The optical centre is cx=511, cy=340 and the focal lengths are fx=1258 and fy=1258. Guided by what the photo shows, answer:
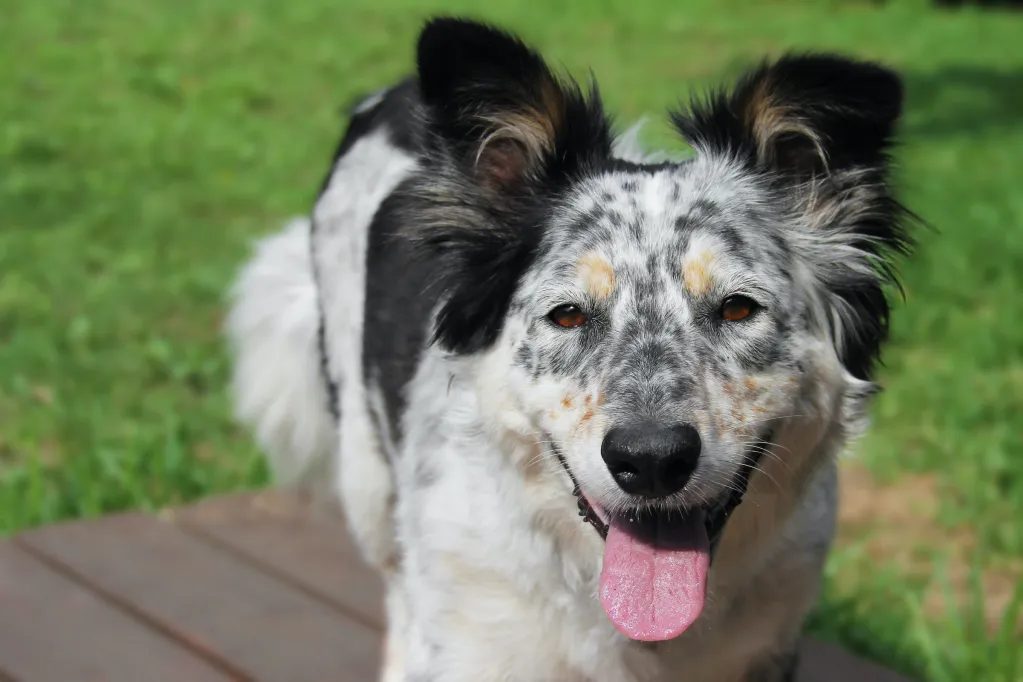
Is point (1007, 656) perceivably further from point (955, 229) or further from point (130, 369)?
point (955, 229)

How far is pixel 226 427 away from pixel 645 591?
327 cm

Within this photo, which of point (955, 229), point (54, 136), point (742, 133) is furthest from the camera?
point (54, 136)

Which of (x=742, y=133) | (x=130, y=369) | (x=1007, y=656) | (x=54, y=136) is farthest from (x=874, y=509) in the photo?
(x=54, y=136)

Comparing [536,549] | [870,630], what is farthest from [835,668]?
[536,549]

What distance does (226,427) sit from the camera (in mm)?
5332


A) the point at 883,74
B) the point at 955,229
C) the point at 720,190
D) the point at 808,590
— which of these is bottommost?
the point at 955,229

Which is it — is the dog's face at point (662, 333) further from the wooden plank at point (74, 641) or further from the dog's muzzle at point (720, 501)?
the wooden plank at point (74, 641)

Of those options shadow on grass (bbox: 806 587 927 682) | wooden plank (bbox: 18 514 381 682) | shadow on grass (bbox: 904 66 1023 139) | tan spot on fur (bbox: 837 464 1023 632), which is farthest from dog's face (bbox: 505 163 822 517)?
shadow on grass (bbox: 904 66 1023 139)

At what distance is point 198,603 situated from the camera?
375cm

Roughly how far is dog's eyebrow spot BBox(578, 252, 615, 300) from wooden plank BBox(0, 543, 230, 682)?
162 centimetres

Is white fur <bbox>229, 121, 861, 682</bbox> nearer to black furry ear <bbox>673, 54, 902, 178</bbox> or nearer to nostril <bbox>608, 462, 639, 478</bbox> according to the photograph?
nostril <bbox>608, 462, 639, 478</bbox>

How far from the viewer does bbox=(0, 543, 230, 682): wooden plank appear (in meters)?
3.35

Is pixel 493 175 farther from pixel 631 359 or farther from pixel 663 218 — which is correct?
pixel 631 359

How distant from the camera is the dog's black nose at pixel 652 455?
89.0 inches
